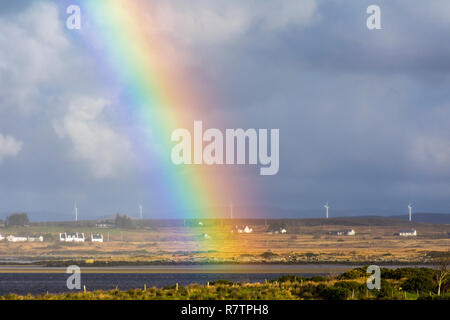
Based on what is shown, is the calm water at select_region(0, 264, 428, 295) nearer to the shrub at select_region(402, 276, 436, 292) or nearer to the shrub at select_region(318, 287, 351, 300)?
the shrub at select_region(402, 276, 436, 292)

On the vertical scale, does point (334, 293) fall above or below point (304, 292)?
above

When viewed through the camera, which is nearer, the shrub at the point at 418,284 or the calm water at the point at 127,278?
the shrub at the point at 418,284

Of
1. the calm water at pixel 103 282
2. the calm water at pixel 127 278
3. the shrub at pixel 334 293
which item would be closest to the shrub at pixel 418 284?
the shrub at pixel 334 293

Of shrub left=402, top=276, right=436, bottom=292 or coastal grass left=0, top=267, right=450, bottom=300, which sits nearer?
coastal grass left=0, top=267, right=450, bottom=300

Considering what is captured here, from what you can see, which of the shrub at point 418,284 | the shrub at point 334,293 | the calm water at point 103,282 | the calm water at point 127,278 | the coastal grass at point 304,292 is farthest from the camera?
the calm water at point 127,278

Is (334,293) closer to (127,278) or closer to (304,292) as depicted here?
(304,292)

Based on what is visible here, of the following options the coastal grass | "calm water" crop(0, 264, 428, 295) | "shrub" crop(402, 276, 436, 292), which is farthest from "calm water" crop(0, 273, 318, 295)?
"shrub" crop(402, 276, 436, 292)

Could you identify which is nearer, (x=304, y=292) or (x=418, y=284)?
(x=304, y=292)

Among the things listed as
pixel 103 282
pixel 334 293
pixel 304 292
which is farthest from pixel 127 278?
pixel 334 293

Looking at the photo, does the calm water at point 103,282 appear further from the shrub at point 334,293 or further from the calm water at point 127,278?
the shrub at point 334,293

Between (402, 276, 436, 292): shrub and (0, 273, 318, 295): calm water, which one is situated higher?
(402, 276, 436, 292): shrub

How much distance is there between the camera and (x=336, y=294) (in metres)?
65.3
